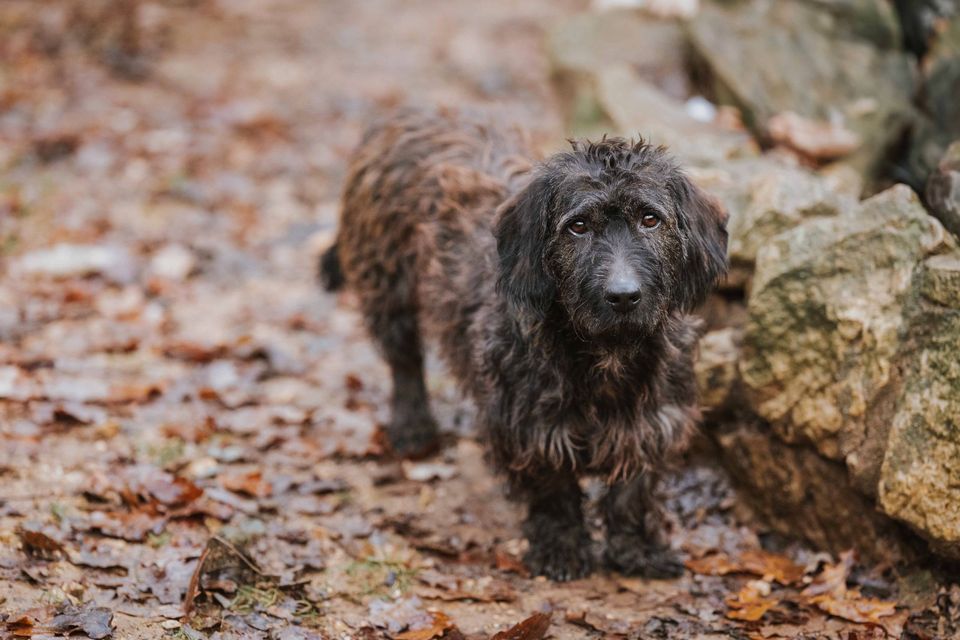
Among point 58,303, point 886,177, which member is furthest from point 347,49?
point 886,177

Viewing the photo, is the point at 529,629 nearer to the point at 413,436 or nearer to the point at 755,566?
the point at 755,566

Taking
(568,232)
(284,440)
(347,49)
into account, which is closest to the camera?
(568,232)

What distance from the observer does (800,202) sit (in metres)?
5.20

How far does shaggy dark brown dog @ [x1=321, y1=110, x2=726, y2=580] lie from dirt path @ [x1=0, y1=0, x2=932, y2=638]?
0.46 metres

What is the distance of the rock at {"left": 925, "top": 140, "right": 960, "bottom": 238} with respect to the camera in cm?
447

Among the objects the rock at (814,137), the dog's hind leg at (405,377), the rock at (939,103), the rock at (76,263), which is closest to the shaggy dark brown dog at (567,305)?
the dog's hind leg at (405,377)

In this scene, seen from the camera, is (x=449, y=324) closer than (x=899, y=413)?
No

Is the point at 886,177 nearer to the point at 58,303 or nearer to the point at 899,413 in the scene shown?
the point at 899,413

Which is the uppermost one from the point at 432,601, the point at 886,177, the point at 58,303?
the point at 886,177

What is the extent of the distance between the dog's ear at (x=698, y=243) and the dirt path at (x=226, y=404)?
1.37m

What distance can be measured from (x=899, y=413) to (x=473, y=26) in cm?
971

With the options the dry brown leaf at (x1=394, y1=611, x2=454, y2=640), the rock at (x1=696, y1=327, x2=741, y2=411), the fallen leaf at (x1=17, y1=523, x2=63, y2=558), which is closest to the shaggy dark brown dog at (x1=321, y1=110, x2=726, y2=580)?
the rock at (x1=696, y1=327, x2=741, y2=411)

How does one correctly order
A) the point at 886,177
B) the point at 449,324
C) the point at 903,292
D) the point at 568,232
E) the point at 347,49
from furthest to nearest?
the point at 347,49 → the point at 886,177 → the point at 449,324 → the point at 903,292 → the point at 568,232

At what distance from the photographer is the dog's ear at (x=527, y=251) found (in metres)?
4.15
